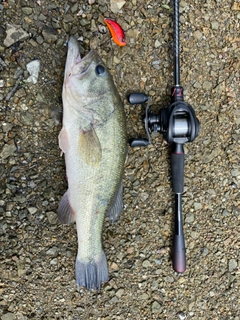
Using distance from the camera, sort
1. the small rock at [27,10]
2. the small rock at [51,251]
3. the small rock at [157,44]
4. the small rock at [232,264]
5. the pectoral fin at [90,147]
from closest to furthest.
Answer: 1. the pectoral fin at [90,147]
2. the small rock at [27,10]
3. the small rock at [51,251]
4. the small rock at [157,44]
5. the small rock at [232,264]

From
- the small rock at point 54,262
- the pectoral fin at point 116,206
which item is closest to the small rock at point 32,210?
the small rock at point 54,262

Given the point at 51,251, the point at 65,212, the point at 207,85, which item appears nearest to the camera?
the point at 65,212

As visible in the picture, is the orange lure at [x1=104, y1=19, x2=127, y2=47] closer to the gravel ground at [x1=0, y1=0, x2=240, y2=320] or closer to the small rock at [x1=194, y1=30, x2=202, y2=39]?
the gravel ground at [x1=0, y1=0, x2=240, y2=320]

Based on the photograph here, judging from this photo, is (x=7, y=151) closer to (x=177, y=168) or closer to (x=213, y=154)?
(x=177, y=168)

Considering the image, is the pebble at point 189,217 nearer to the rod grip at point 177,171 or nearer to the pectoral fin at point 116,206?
the rod grip at point 177,171

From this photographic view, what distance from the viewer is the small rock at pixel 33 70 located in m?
2.47

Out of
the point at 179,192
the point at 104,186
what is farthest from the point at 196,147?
the point at 104,186

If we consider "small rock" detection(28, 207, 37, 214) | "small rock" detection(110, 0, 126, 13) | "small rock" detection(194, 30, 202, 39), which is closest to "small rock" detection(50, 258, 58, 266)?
"small rock" detection(28, 207, 37, 214)

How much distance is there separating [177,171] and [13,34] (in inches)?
61.0

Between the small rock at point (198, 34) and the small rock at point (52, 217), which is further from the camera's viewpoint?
the small rock at point (198, 34)

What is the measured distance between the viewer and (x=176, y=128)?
7.77 feet

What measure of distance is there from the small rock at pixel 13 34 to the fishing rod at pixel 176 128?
895 mm

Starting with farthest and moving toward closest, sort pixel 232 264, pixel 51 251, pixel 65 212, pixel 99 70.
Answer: pixel 232 264 → pixel 51 251 → pixel 65 212 → pixel 99 70

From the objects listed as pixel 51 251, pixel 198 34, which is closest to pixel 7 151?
pixel 51 251
